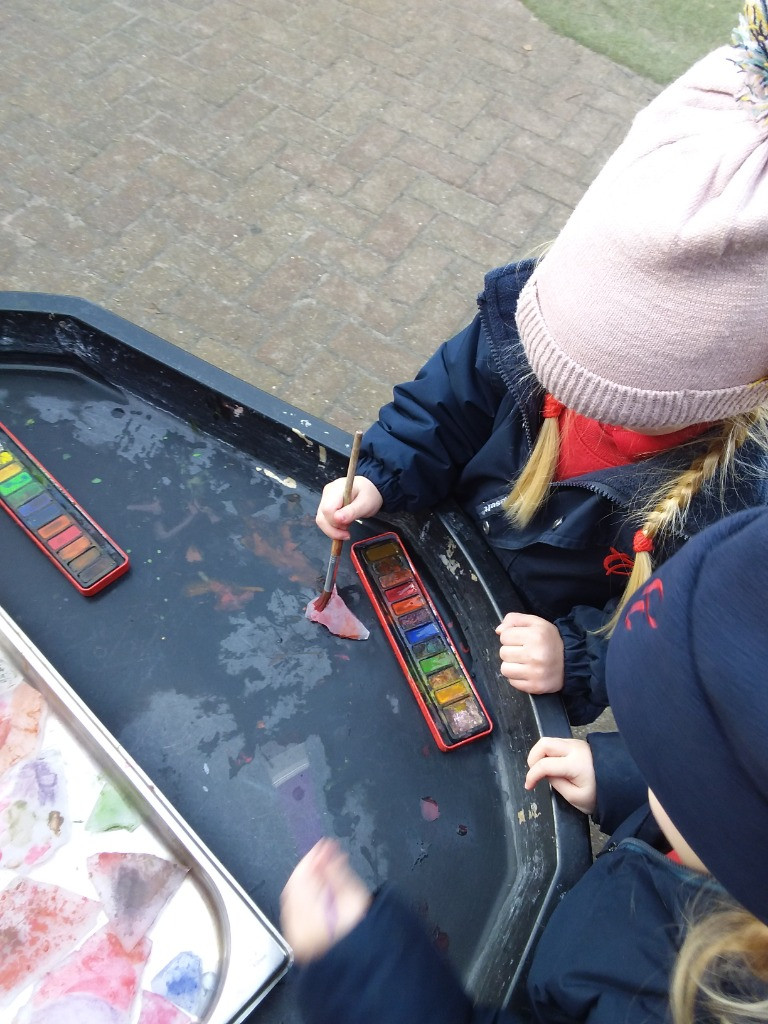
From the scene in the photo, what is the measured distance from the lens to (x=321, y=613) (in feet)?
3.18

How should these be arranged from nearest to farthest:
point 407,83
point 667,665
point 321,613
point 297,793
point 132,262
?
point 667,665, point 297,793, point 321,613, point 132,262, point 407,83

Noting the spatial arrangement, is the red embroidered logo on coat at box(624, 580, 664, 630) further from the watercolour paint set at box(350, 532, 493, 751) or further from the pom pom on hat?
the watercolour paint set at box(350, 532, 493, 751)

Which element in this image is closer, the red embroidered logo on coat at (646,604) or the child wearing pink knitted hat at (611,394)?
the red embroidered logo on coat at (646,604)

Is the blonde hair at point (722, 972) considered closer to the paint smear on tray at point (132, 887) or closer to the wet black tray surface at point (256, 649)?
the wet black tray surface at point (256, 649)

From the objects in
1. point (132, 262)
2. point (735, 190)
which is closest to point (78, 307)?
point (735, 190)

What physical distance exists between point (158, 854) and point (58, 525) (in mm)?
396

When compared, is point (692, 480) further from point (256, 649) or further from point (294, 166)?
point (294, 166)

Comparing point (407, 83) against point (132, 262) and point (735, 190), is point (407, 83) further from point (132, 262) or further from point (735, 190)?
point (735, 190)

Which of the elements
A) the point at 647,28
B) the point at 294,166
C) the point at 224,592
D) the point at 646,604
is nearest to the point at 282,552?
the point at 224,592

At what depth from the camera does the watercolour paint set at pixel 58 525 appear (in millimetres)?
939

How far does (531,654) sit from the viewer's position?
927 mm

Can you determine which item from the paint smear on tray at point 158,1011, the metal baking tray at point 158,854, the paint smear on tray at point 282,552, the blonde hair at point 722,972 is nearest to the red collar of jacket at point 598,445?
the paint smear on tray at point 282,552

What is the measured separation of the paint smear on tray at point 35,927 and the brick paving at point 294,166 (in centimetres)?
140

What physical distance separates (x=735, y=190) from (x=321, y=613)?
61 centimetres
